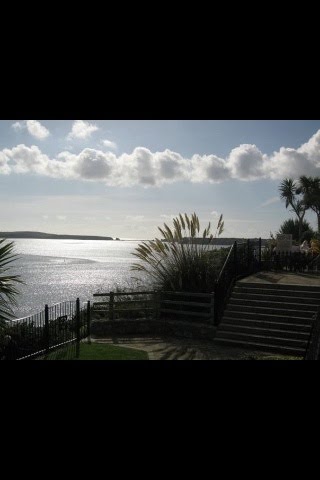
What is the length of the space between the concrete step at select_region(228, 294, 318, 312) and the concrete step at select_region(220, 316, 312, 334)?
1.84ft

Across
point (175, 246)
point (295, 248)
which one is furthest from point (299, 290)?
point (295, 248)

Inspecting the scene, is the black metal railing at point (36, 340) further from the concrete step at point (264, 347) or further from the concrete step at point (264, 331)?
the concrete step at point (264, 331)

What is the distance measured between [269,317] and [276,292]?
99 cm

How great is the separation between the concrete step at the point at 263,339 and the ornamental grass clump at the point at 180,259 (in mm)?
1601

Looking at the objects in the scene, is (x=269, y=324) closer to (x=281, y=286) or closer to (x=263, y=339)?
(x=263, y=339)

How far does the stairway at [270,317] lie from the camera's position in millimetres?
8352

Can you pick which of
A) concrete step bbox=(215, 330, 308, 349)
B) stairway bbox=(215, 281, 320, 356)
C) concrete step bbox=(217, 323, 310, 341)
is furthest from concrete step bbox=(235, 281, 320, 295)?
concrete step bbox=(215, 330, 308, 349)

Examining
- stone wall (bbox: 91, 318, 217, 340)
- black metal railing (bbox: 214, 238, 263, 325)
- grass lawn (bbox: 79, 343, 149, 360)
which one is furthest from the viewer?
black metal railing (bbox: 214, 238, 263, 325)

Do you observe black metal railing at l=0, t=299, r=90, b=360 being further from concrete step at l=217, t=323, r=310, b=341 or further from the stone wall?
concrete step at l=217, t=323, r=310, b=341

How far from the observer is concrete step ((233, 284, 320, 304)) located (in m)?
9.49

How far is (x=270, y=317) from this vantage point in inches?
356

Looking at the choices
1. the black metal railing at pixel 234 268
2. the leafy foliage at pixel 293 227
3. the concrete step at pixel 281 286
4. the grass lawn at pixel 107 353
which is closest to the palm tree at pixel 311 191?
the leafy foliage at pixel 293 227
